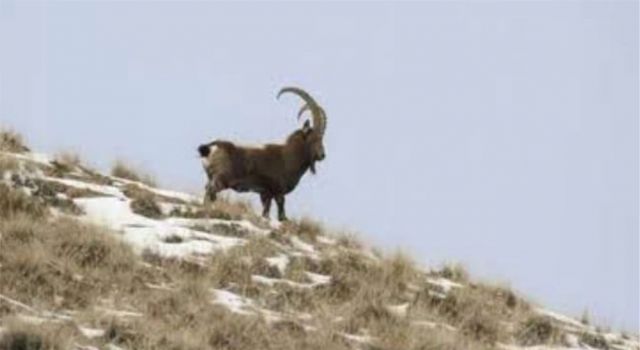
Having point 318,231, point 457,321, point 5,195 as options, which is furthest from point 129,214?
point 457,321

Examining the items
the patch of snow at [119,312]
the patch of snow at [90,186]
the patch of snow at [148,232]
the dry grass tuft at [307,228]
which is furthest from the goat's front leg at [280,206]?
the patch of snow at [119,312]

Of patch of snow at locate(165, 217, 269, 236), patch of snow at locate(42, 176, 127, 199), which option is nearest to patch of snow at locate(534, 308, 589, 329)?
patch of snow at locate(165, 217, 269, 236)

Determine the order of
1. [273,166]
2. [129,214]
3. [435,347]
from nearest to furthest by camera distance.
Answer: [435,347], [129,214], [273,166]

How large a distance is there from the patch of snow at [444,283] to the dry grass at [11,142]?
5.73 m

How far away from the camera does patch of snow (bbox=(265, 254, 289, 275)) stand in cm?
1526

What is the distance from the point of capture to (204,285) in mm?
13641

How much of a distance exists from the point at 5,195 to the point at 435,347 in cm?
505

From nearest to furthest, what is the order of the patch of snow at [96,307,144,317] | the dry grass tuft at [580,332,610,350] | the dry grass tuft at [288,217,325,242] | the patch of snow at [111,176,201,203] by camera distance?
1. the patch of snow at [96,307,144,317]
2. the dry grass tuft at [580,332,610,350]
3. the dry grass tuft at [288,217,325,242]
4. the patch of snow at [111,176,201,203]

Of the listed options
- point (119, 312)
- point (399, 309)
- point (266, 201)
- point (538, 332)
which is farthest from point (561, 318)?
point (119, 312)

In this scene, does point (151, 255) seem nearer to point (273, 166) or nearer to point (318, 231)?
point (318, 231)

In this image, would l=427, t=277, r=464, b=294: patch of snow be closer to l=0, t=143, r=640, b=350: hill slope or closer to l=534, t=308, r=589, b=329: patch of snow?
l=0, t=143, r=640, b=350: hill slope

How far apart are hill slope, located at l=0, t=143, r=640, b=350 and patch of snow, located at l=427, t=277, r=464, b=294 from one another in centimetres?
3

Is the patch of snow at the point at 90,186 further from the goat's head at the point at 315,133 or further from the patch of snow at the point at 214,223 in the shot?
the goat's head at the point at 315,133

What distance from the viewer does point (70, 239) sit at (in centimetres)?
1410
